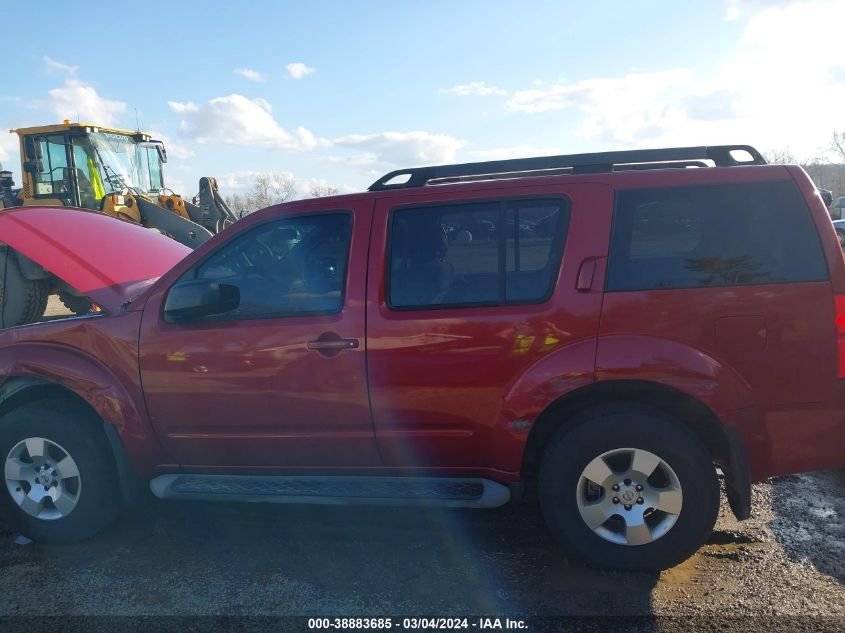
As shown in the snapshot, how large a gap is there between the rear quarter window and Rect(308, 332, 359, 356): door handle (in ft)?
4.25

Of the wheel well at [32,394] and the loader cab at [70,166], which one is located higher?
the loader cab at [70,166]

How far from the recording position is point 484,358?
311 centimetres

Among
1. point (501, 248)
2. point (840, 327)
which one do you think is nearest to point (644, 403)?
point (840, 327)

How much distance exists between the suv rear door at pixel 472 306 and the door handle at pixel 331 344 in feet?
0.34

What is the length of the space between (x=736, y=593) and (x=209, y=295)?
9.65 ft

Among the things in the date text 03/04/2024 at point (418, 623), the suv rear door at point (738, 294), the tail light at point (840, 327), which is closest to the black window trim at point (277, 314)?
the suv rear door at point (738, 294)

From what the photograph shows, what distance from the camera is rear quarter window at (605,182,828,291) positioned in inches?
116

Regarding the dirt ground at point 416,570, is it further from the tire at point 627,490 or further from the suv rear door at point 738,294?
the suv rear door at point 738,294

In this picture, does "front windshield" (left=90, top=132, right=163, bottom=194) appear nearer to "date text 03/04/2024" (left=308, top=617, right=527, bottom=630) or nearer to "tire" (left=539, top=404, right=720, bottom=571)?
"date text 03/04/2024" (left=308, top=617, right=527, bottom=630)

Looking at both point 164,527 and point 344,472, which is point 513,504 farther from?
point 164,527

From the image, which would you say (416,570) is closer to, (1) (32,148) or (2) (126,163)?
(1) (32,148)

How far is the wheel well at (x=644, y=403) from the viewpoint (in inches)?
120

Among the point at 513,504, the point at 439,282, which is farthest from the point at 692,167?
the point at 513,504

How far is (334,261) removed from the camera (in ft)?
11.0
